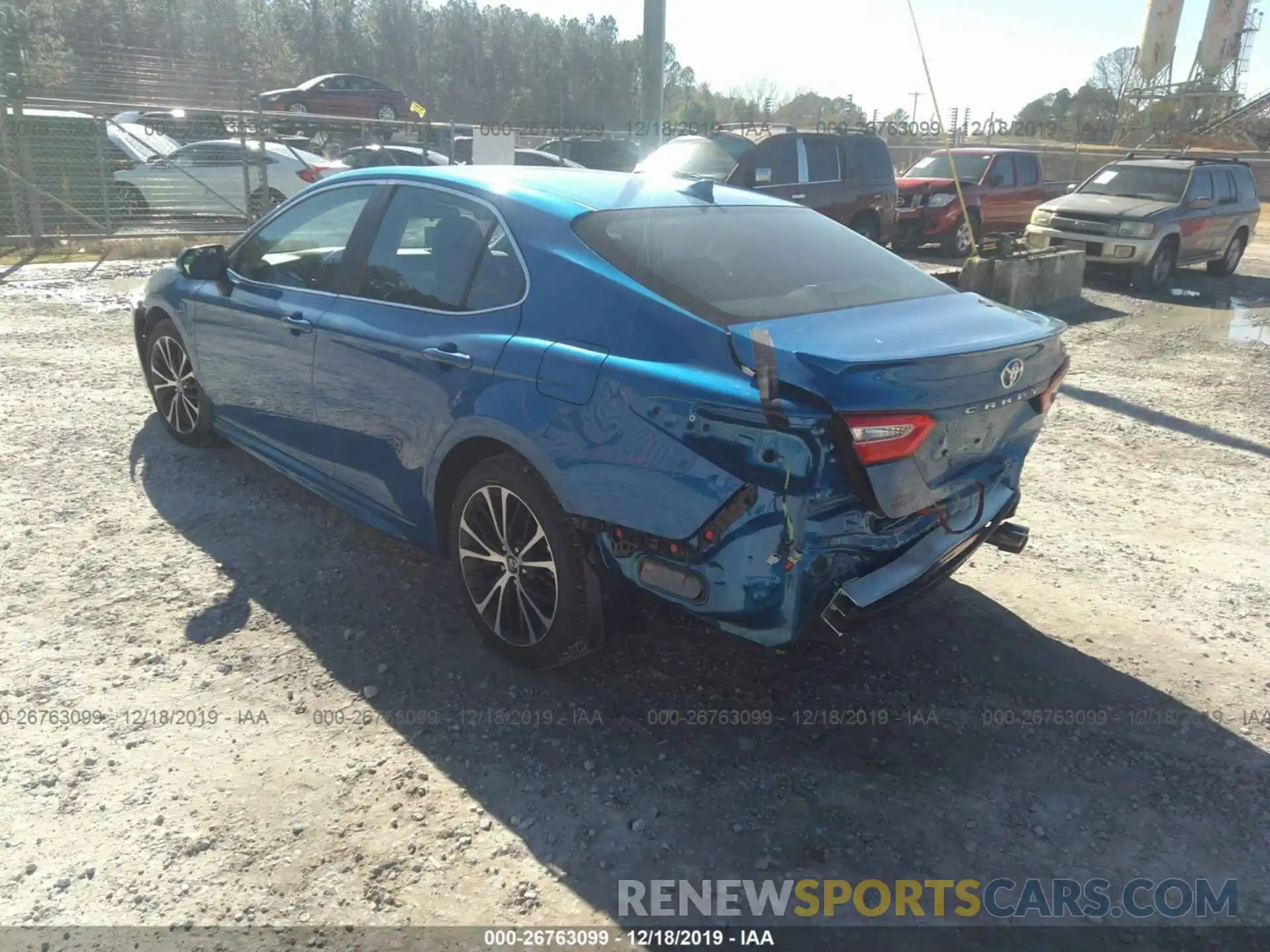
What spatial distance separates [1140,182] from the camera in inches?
555

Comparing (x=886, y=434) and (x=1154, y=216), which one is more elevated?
(x=1154, y=216)

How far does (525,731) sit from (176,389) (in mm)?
3390

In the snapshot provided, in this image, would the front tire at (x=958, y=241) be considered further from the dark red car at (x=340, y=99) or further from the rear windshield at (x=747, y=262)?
the dark red car at (x=340, y=99)

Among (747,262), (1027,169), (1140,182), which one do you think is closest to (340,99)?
(1027,169)

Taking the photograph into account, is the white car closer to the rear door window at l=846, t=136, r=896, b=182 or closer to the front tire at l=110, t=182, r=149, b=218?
the front tire at l=110, t=182, r=149, b=218

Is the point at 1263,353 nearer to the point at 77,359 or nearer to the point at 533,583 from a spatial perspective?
the point at 533,583

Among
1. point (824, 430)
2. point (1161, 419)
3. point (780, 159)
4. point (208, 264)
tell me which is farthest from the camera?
point (780, 159)

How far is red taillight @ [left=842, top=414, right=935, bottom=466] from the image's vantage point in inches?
102

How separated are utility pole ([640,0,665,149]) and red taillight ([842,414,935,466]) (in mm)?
11302

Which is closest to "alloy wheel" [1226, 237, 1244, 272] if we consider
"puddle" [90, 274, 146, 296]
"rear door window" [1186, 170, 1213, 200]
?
"rear door window" [1186, 170, 1213, 200]

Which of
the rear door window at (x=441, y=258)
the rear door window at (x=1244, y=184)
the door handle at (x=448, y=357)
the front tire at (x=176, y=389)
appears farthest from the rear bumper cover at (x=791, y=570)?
the rear door window at (x=1244, y=184)

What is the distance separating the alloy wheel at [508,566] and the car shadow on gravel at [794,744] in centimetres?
21

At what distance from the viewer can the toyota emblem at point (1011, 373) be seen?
298 cm

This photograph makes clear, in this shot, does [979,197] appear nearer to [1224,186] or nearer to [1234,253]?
[1224,186]
